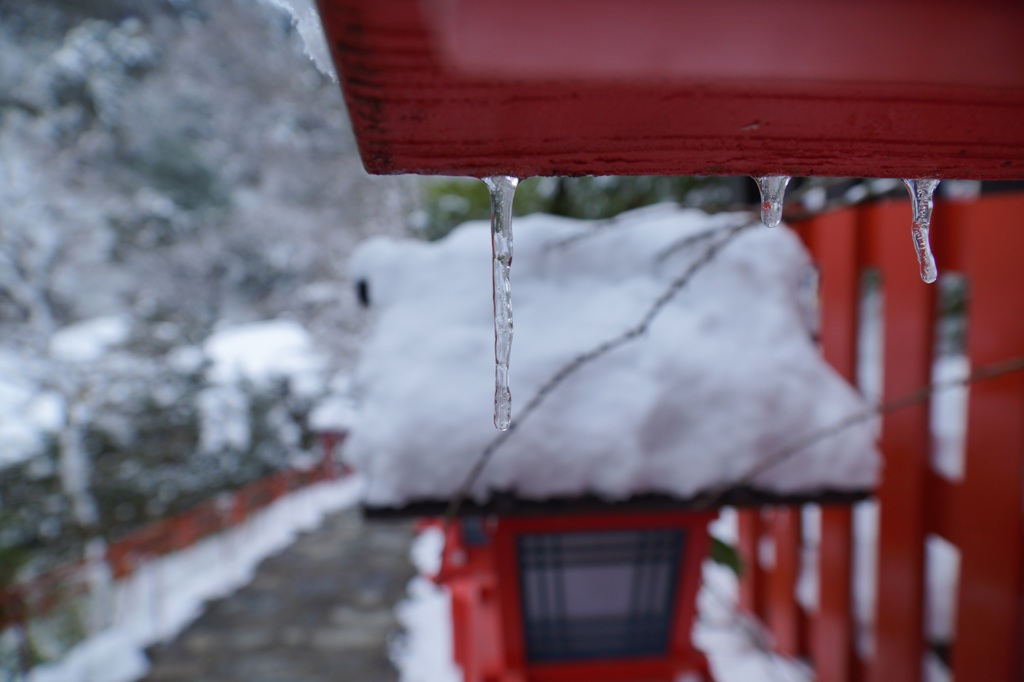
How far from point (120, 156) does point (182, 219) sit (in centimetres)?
166

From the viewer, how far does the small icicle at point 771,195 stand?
1.85 ft

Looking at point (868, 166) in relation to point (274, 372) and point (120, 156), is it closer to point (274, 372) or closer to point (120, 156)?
point (120, 156)

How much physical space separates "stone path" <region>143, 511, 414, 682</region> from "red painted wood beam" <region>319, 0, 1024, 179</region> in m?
5.73

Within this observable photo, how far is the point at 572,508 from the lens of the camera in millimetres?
1379

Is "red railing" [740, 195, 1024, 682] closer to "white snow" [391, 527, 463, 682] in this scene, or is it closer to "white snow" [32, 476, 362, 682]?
"white snow" [391, 527, 463, 682]

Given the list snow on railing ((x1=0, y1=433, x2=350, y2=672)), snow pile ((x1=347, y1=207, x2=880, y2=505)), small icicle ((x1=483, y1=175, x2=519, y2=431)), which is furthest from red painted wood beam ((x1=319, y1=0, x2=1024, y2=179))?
snow on railing ((x1=0, y1=433, x2=350, y2=672))

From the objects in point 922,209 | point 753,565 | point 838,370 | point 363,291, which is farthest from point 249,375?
point 922,209

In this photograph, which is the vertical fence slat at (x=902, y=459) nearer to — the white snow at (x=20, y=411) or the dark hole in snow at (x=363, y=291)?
the dark hole in snow at (x=363, y=291)

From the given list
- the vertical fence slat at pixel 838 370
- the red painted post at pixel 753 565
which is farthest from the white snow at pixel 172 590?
the vertical fence slat at pixel 838 370

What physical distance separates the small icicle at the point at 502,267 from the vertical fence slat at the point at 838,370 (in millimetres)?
2066

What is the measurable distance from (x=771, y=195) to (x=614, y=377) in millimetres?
982

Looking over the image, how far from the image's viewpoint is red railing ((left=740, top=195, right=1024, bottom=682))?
1.55m

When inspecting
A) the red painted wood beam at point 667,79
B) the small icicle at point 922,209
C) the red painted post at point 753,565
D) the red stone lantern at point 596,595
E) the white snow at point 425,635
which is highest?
the red painted wood beam at point 667,79

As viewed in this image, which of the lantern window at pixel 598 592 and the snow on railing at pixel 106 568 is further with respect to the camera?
the snow on railing at pixel 106 568
